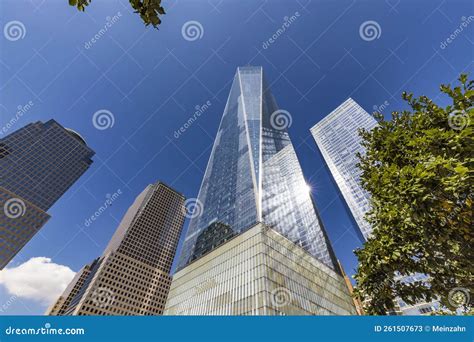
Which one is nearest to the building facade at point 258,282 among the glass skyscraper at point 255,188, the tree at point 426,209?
the glass skyscraper at point 255,188

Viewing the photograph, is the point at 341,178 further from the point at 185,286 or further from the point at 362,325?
the point at 362,325

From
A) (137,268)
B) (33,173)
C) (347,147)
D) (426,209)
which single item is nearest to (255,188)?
(426,209)

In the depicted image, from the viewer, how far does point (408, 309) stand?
72.6 m

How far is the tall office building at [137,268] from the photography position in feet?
347

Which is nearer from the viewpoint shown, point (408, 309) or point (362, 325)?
point (362, 325)

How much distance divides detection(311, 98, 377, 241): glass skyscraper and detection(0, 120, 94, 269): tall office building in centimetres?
14881

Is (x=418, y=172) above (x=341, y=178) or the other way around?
the other way around

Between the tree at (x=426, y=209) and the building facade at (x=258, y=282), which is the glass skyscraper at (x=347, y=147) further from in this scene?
the tree at (x=426, y=209)

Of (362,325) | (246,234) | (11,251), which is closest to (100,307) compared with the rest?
(11,251)

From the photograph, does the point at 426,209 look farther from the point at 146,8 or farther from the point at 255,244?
the point at 255,244

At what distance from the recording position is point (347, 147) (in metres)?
132

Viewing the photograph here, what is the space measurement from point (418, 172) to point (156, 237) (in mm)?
151470

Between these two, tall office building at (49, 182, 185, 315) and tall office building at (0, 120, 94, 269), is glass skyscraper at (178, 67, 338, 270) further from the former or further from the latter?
tall office building at (0, 120, 94, 269)

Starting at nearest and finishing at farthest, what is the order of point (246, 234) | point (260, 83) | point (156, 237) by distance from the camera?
1. point (246, 234)
2. point (260, 83)
3. point (156, 237)
